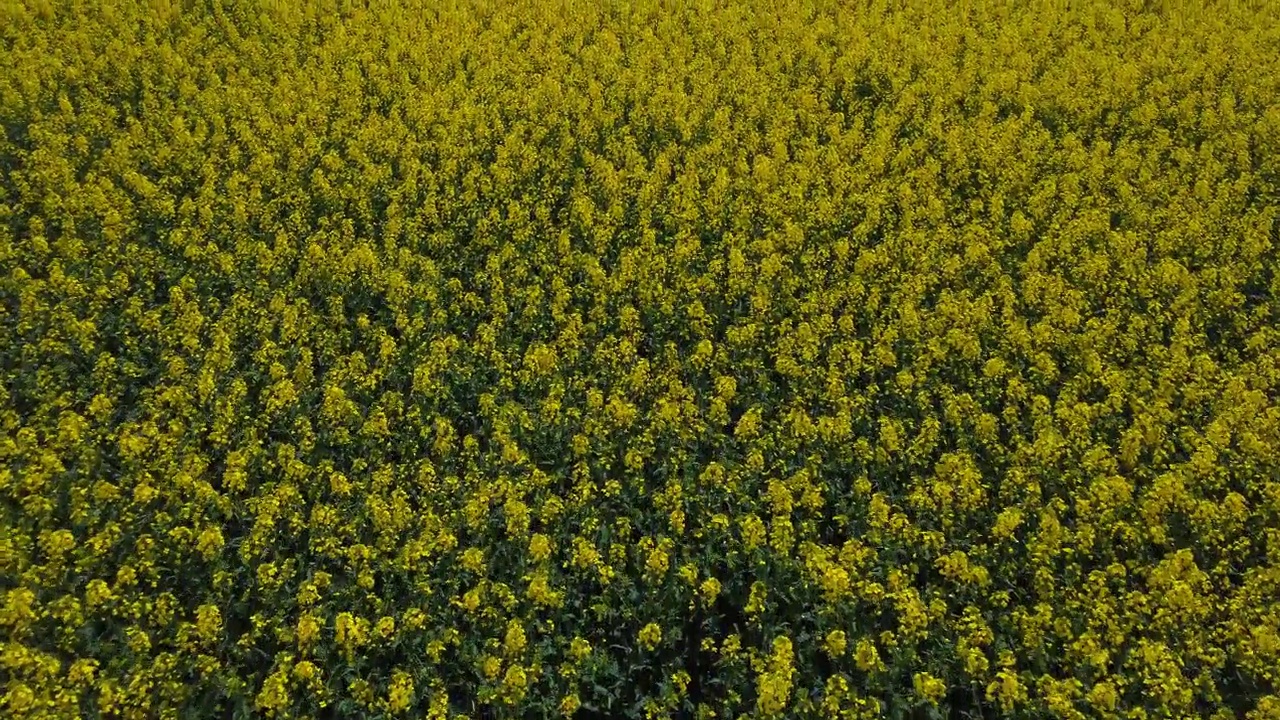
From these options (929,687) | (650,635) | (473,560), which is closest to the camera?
(929,687)

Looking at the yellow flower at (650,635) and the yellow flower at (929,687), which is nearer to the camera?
the yellow flower at (929,687)

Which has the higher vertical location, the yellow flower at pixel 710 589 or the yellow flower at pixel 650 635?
the yellow flower at pixel 710 589

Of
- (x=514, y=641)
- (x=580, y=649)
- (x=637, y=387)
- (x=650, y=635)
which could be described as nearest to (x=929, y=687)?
(x=650, y=635)

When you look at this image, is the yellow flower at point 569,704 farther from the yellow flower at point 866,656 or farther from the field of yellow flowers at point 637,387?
the yellow flower at point 866,656

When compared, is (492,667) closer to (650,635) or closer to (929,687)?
(650,635)

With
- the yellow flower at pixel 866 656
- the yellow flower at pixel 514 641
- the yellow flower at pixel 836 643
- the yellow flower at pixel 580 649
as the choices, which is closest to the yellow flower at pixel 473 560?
the yellow flower at pixel 514 641

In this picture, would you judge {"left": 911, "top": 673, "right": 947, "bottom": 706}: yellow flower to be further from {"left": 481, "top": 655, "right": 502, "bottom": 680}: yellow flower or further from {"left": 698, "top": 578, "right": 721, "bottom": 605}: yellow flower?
{"left": 481, "top": 655, "right": 502, "bottom": 680}: yellow flower

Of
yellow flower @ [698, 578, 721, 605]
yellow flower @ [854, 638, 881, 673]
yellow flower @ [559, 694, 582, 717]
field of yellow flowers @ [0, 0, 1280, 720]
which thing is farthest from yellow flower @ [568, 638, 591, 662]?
yellow flower @ [854, 638, 881, 673]

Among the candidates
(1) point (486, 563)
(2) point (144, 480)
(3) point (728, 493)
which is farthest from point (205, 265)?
(3) point (728, 493)

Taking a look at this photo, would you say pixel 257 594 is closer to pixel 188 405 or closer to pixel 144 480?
pixel 144 480
